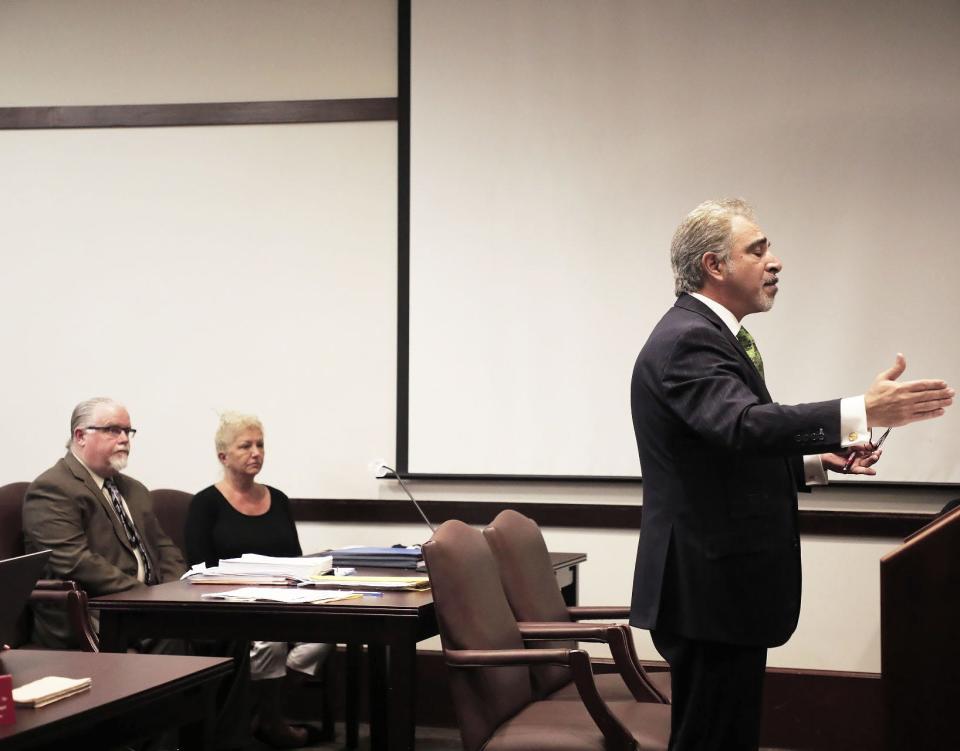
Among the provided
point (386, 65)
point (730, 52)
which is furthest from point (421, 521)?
point (730, 52)

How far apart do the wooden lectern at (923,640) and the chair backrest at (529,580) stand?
5.47 feet

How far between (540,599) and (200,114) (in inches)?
117

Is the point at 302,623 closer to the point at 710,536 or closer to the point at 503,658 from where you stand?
the point at 503,658

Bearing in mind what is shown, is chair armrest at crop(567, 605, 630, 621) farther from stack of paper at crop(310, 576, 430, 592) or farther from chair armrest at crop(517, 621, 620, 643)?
stack of paper at crop(310, 576, 430, 592)

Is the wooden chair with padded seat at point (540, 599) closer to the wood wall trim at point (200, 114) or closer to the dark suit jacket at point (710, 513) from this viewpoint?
the dark suit jacket at point (710, 513)

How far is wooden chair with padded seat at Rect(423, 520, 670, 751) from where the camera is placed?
8.70 feet

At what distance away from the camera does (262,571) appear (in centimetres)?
347

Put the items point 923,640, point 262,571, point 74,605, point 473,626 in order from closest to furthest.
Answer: point 923,640, point 473,626, point 262,571, point 74,605

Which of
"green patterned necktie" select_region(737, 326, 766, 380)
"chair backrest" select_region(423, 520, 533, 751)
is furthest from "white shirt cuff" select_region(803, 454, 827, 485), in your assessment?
"chair backrest" select_region(423, 520, 533, 751)

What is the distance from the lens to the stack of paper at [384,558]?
3762mm

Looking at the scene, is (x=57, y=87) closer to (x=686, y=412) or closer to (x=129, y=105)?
(x=129, y=105)

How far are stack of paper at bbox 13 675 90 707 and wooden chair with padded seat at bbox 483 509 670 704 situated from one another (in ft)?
5.21

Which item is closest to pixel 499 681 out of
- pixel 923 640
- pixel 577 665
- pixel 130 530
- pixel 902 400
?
pixel 577 665

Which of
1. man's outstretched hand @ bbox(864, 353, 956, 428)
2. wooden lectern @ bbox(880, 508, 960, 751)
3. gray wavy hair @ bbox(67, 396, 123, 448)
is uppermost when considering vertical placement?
man's outstretched hand @ bbox(864, 353, 956, 428)
